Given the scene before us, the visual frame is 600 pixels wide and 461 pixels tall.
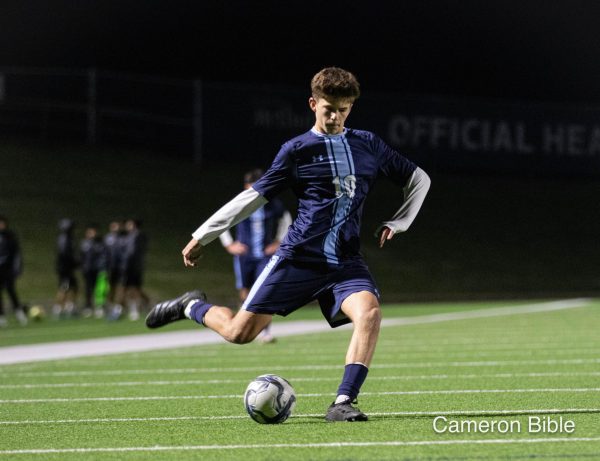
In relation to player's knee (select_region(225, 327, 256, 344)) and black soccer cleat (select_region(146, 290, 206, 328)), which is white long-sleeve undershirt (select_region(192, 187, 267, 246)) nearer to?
player's knee (select_region(225, 327, 256, 344))

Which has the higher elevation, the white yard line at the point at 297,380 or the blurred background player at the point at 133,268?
the white yard line at the point at 297,380

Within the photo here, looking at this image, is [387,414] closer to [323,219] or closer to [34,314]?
[323,219]

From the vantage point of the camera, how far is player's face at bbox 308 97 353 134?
26.8ft

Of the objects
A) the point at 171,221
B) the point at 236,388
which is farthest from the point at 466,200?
the point at 236,388

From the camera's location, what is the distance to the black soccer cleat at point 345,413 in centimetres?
799

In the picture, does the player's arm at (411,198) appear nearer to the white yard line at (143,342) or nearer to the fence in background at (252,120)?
the white yard line at (143,342)

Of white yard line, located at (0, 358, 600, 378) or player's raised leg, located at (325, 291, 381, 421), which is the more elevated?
player's raised leg, located at (325, 291, 381, 421)

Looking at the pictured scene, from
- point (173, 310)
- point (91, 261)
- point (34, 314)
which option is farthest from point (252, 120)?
point (173, 310)

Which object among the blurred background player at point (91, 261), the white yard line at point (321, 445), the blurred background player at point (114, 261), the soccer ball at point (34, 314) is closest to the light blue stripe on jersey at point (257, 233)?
the soccer ball at point (34, 314)

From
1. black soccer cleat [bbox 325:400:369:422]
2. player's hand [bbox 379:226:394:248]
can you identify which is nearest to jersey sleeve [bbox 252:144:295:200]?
player's hand [bbox 379:226:394:248]

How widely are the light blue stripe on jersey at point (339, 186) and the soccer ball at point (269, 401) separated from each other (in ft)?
2.88

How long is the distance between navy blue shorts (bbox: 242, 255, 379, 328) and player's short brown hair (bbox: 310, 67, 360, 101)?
1112 millimetres

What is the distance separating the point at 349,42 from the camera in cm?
4334

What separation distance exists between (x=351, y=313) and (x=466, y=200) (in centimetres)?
3268
